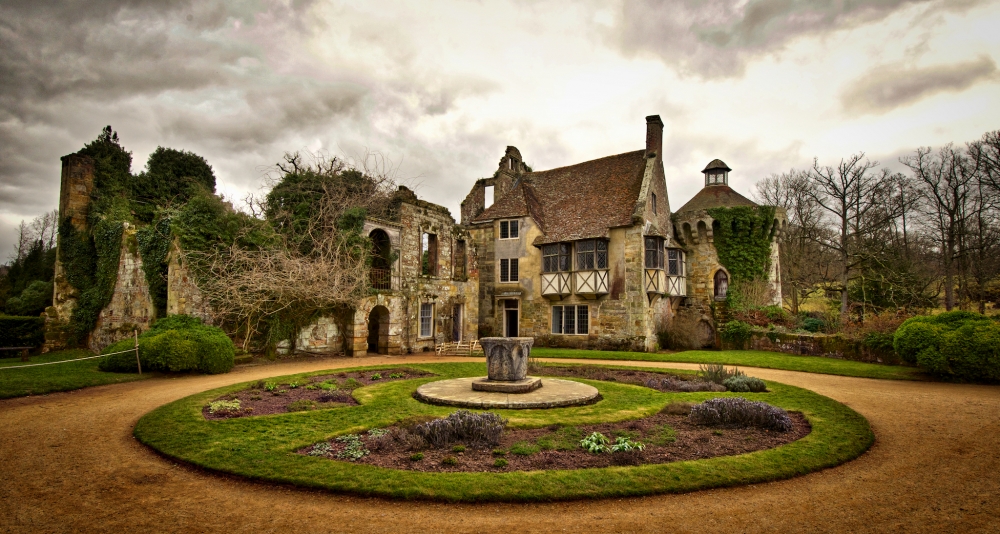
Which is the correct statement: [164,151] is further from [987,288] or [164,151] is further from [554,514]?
[987,288]

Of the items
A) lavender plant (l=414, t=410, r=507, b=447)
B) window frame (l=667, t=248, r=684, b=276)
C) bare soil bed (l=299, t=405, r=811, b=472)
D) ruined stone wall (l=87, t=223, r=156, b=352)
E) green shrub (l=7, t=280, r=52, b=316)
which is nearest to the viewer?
bare soil bed (l=299, t=405, r=811, b=472)

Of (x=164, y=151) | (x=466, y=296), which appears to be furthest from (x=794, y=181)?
(x=164, y=151)

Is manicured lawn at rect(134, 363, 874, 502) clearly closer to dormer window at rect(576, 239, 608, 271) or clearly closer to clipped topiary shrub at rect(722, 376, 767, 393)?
clipped topiary shrub at rect(722, 376, 767, 393)

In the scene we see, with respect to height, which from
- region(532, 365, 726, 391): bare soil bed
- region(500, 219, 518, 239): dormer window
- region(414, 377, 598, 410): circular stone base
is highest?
region(500, 219, 518, 239): dormer window

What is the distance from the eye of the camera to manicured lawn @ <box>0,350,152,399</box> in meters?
11.2

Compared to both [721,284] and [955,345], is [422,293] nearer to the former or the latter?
[721,284]

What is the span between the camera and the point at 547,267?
2675 cm

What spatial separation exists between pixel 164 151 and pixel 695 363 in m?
29.2

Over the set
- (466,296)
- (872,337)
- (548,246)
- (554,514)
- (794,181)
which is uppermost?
(794,181)

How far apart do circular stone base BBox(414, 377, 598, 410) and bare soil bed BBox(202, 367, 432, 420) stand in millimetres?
1746

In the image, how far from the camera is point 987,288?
2664 centimetres

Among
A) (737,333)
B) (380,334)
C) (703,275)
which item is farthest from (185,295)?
(703,275)

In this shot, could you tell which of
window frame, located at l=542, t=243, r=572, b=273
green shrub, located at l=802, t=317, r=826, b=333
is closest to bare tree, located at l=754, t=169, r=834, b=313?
green shrub, located at l=802, t=317, r=826, b=333

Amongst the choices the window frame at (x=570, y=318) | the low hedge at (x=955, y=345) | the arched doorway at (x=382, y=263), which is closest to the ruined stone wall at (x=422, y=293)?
the arched doorway at (x=382, y=263)
